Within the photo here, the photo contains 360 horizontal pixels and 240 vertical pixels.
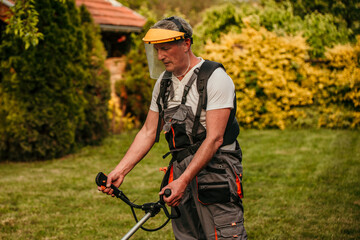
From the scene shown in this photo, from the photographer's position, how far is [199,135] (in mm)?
2682

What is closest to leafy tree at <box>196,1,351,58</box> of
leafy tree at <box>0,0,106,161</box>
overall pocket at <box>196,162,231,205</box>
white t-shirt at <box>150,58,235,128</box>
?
leafy tree at <box>0,0,106,161</box>

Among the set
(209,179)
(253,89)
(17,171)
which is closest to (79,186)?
(17,171)

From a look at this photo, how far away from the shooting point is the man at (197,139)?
2.55m

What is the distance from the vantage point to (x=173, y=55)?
266 centimetres

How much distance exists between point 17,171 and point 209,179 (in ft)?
18.6

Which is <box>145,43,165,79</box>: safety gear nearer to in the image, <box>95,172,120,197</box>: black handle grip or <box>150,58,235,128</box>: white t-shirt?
<box>150,58,235,128</box>: white t-shirt

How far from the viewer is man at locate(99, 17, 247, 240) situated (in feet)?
8.38

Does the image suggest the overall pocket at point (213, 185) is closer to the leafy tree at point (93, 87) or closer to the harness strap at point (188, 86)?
the harness strap at point (188, 86)

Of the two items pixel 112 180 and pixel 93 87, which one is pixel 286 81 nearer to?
pixel 93 87

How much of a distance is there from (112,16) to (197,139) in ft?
31.7

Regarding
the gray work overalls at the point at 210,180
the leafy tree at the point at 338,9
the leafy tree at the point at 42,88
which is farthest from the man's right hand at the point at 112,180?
the leafy tree at the point at 338,9

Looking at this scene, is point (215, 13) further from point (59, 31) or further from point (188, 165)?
point (188, 165)

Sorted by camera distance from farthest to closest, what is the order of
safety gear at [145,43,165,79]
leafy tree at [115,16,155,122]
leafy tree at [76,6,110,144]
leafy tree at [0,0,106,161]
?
leafy tree at [115,16,155,122]
leafy tree at [76,6,110,144]
leafy tree at [0,0,106,161]
safety gear at [145,43,165,79]

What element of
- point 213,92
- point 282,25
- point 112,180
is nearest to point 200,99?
point 213,92
